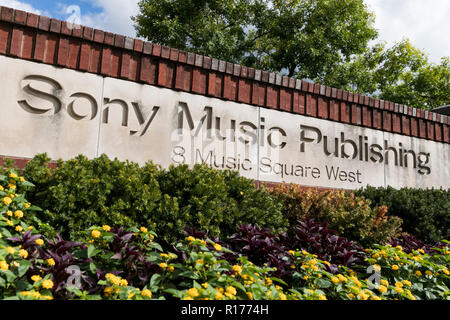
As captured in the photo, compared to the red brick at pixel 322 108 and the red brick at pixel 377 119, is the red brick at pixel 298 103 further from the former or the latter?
the red brick at pixel 377 119

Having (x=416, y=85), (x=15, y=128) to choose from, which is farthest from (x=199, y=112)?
(x=416, y=85)

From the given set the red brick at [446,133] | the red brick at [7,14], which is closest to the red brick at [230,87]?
the red brick at [7,14]

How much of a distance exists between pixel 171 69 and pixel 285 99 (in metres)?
1.85

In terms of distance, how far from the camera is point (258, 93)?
555cm

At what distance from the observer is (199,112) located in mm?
5043

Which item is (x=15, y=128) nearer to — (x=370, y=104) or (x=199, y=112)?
(x=199, y=112)

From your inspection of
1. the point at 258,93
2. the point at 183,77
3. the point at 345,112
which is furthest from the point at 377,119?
the point at 183,77

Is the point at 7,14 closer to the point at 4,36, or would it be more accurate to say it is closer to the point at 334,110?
the point at 4,36

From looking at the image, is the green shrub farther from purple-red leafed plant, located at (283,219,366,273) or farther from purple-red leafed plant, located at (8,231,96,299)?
purple-red leafed plant, located at (8,231,96,299)

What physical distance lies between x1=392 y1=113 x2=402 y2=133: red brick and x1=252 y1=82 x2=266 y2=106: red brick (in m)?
2.87

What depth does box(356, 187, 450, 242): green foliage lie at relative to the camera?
4.96 meters

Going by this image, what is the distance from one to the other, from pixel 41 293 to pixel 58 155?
246 cm

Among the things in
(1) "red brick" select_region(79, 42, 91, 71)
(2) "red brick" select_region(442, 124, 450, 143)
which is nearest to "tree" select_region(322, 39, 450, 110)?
(2) "red brick" select_region(442, 124, 450, 143)

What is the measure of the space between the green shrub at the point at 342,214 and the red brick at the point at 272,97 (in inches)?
56.6
